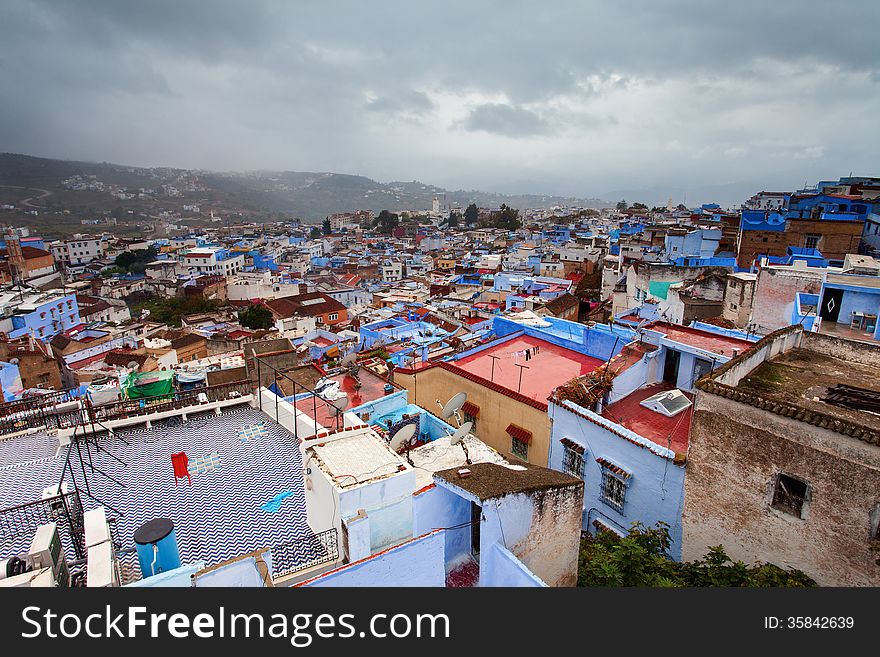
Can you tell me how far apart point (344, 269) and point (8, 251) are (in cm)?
4472

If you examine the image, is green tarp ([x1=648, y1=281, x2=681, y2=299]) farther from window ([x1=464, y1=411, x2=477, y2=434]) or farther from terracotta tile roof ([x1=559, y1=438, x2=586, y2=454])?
terracotta tile roof ([x1=559, y1=438, x2=586, y2=454])

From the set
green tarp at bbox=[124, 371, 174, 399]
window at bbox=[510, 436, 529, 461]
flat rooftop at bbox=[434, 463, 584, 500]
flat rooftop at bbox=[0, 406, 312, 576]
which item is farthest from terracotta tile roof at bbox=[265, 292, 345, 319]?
flat rooftop at bbox=[434, 463, 584, 500]

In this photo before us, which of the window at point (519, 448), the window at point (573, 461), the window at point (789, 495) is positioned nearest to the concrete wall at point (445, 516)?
the window at point (573, 461)

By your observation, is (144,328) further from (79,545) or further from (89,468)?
(79,545)

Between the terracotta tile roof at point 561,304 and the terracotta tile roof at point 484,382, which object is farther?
the terracotta tile roof at point 561,304

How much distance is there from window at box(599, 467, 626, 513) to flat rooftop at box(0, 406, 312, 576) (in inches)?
233

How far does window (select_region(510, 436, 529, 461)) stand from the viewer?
39.0 feet

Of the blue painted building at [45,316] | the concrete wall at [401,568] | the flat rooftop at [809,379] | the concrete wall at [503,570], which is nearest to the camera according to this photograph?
the concrete wall at [401,568]

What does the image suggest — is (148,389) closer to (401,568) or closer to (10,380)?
(401,568)

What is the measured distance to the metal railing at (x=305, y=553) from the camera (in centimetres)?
592

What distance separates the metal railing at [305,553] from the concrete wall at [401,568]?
95 centimetres

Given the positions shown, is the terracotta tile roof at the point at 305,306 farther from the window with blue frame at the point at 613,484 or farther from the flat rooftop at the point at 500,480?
the flat rooftop at the point at 500,480

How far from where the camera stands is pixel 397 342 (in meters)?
28.7

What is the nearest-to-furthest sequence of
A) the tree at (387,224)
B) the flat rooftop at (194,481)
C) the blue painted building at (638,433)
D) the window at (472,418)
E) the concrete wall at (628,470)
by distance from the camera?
the flat rooftop at (194,481) < the concrete wall at (628,470) < the blue painted building at (638,433) < the window at (472,418) < the tree at (387,224)
